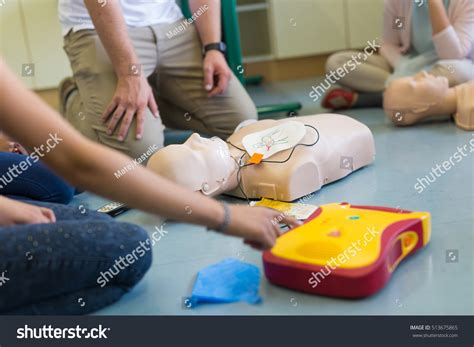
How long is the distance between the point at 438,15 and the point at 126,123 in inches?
41.1

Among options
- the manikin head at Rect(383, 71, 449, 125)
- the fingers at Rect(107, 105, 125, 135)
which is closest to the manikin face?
the manikin head at Rect(383, 71, 449, 125)

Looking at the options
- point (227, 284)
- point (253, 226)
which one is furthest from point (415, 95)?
point (253, 226)

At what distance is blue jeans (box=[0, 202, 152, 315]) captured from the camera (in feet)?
3.14

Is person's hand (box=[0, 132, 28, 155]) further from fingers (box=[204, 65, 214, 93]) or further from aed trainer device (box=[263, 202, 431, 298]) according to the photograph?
aed trainer device (box=[263, 202, 431, 298])

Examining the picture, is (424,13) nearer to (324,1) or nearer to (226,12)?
(226,12)

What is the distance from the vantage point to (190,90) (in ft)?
6.35

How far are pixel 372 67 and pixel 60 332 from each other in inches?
62.8

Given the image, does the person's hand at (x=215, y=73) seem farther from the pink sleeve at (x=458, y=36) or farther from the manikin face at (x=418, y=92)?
the pink sleeve at (x=458, y=36)

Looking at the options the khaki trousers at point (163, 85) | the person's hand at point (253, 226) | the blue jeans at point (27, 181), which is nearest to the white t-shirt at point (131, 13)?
the khaki trousers at point (163, 85)

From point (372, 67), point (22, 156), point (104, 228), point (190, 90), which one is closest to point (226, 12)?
point (190, 90)

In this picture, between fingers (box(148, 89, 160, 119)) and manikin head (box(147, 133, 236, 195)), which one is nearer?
manikin head (box(147, 133, 236, 195))

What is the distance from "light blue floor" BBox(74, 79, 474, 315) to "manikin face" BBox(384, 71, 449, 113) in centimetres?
11

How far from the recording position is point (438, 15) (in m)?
2.01

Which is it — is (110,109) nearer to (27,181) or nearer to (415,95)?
(27,181)
